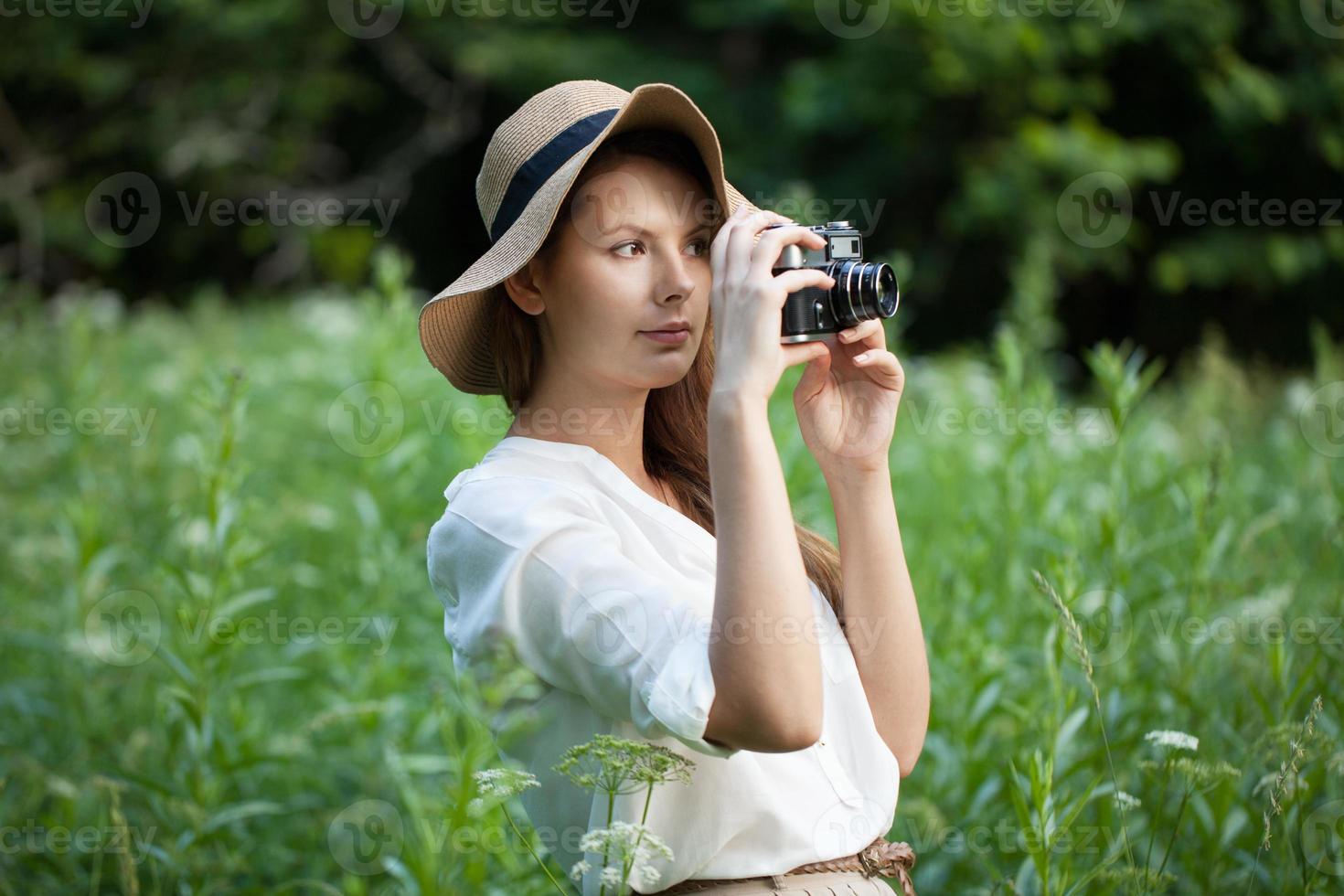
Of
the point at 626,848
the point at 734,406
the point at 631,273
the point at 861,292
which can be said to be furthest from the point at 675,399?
the point at 626,848

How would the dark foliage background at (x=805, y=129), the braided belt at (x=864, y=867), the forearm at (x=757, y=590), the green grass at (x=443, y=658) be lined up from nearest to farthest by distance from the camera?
the forearm at (x=757, y=590)
the braided belt at (x=864, y=867)
the green grass at (x=443, y=658)
the dark foliage background at (x=805, y=129)

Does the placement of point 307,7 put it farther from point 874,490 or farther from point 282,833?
point 874,490

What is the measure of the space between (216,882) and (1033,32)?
822cm

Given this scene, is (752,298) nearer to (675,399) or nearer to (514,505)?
(514,505)

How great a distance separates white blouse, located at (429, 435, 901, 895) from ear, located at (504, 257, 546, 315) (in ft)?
0.62

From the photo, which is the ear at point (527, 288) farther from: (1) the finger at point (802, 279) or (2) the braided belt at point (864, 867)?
(2) the braided belt at point (864, 867)

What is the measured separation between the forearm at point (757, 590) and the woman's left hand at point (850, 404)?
0.35 metres

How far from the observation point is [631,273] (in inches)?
60.6

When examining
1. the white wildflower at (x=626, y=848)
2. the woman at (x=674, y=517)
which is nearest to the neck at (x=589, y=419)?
the woman at (x=674, y=517)

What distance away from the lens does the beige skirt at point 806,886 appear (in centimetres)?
145

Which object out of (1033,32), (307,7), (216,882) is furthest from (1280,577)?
(307,7)

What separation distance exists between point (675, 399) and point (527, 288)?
0.31 m

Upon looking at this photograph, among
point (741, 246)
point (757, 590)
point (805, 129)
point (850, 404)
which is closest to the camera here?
point (757, 590)

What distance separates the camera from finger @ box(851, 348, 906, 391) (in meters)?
1.60
